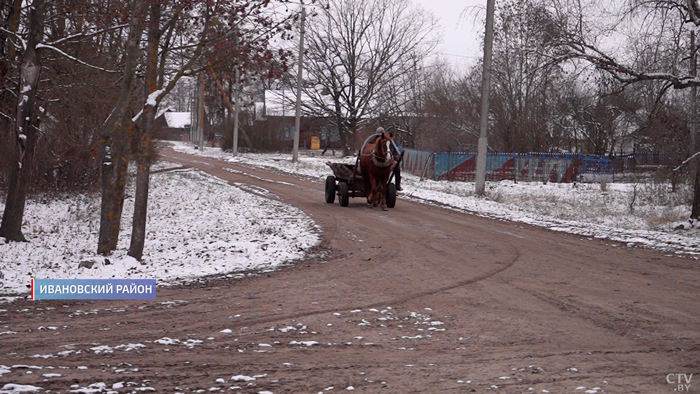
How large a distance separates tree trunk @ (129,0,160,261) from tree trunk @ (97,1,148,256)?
1.25ft

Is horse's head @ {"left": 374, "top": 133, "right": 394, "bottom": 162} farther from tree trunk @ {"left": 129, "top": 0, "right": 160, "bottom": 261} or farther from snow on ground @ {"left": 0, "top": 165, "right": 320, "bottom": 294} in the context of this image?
tree trunk @ {"left": 129, "top": 0, "right": 160, "bottom": 261}

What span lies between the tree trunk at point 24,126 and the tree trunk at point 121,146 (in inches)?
77.7

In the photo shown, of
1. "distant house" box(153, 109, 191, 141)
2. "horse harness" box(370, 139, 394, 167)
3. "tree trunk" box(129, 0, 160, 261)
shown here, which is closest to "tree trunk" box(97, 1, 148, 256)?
"tree trunk" box(129, 0, 160, 261)

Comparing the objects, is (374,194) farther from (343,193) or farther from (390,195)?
(343,193)

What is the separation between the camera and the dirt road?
18.1 feet

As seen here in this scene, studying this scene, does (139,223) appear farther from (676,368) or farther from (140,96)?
(676,368)

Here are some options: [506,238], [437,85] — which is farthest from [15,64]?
[437,85]

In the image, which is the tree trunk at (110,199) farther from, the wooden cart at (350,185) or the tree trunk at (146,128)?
the wooden cart at (350,185)

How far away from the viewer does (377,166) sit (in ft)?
62.3

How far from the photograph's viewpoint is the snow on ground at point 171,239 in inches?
405

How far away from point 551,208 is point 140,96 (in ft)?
44.6

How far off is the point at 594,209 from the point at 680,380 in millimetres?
19210

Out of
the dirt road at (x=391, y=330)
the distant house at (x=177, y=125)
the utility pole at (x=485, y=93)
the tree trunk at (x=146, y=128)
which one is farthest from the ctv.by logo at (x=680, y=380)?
the distant house at (x=177, y=125)

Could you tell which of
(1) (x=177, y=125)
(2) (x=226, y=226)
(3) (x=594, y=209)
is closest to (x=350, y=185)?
(2) (x=226, y=226)
